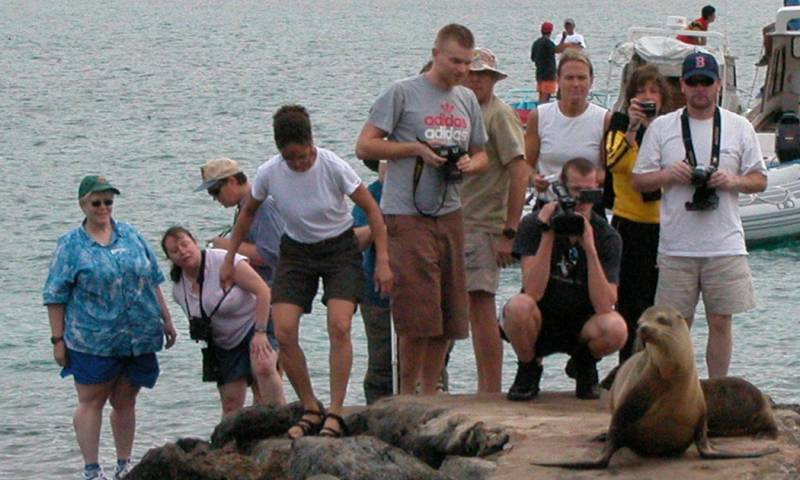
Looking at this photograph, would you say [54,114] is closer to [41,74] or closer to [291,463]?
[41,74]

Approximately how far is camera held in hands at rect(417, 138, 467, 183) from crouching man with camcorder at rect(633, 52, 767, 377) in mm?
889

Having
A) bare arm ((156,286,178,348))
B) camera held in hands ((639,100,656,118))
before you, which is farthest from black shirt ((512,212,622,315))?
bare arm ((156,286,178,348))

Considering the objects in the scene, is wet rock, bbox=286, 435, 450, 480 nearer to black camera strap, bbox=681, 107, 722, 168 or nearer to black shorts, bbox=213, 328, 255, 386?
black shorts, bbox=213, 328, 255, 386

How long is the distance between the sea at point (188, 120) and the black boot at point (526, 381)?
393 cm

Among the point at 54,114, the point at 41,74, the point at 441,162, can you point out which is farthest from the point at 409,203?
the point at 41,74

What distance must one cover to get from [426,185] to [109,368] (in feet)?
6.72

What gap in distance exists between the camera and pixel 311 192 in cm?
874

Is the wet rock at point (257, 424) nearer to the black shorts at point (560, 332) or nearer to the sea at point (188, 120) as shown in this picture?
the black shorts at point (560, 332)

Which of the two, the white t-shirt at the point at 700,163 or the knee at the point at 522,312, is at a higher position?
→ the white t-shirt at the point at 700,163

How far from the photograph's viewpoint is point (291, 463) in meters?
8.17

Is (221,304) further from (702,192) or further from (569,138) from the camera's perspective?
(702,192)

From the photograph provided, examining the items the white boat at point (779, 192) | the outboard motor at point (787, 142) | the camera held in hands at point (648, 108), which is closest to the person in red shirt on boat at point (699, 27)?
the white boat at point (779, 192)

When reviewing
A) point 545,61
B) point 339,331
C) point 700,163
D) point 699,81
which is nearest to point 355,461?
point 339,331

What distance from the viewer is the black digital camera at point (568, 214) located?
27.5 feet
